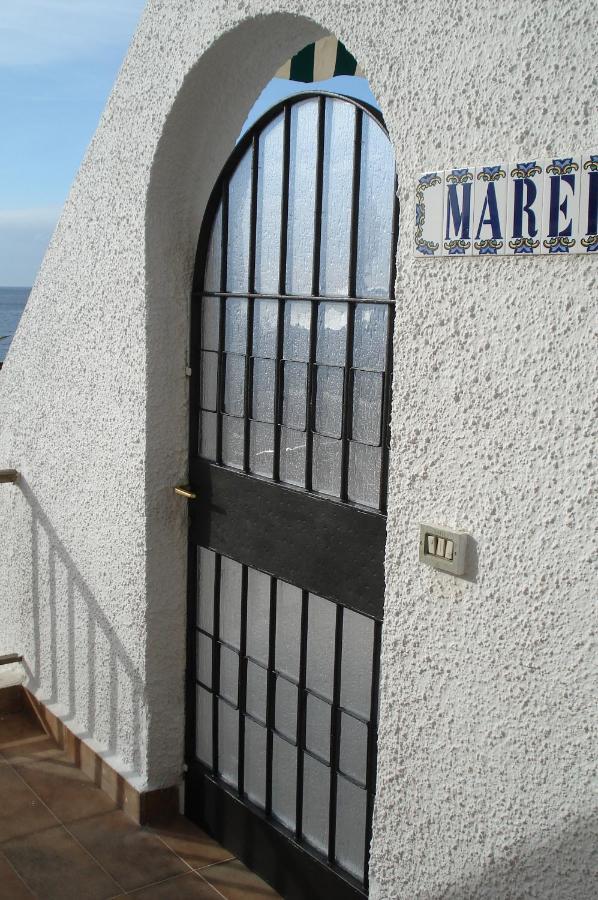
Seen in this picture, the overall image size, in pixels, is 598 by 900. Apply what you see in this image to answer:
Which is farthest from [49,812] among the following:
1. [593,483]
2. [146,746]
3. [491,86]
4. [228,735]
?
[491,86]

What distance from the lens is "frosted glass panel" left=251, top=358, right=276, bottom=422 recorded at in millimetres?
3744

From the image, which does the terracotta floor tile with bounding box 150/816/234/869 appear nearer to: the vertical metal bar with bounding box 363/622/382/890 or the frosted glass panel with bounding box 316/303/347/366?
the vertical metal bar with bounding box 363/622/382/890

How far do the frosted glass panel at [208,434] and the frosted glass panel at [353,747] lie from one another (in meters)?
1.24

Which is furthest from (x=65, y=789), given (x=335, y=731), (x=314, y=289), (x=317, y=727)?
(x=314, y=289)

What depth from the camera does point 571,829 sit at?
2428 mm

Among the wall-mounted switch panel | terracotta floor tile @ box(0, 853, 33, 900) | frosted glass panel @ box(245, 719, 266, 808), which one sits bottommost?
terracotta floor tile @ box(0, 853, 33, 900)

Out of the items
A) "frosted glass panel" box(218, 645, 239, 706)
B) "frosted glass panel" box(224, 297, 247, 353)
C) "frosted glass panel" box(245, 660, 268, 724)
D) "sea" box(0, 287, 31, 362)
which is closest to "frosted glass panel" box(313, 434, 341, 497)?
"frosted glass panel" box(224, 297, 247, 353)

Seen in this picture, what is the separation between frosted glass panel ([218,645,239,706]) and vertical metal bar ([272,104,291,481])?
83 cm

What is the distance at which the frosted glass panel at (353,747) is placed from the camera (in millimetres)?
3389

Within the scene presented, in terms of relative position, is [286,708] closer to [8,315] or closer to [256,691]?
[256,691]

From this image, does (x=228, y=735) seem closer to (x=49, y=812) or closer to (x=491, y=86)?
(x=49, y=812)

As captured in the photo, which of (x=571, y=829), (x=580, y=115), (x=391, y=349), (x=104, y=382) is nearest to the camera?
(x=580, y=115)

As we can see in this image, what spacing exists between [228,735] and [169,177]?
2.27m

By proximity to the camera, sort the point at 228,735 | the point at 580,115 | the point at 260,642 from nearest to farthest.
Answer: the point at 580,115 → the point at 260,642 → the point at 228,735
